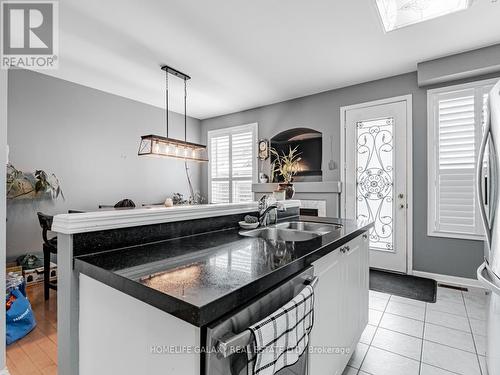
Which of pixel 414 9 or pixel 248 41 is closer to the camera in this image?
pixel 414 9

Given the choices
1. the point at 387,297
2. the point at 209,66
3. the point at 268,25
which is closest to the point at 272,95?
→ the point at 209,66

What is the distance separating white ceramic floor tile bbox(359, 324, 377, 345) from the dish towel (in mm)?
1440

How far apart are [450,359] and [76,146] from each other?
15.6ft

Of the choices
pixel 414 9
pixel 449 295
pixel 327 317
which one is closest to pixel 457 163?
pixel 449 295

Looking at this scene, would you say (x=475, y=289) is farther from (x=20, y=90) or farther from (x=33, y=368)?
(x=20, y=90)

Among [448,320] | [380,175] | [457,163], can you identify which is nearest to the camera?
[448,320]

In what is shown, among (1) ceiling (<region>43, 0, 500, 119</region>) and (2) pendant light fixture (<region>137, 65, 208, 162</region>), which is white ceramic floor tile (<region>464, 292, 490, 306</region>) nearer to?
(1) ceiling (<region>43, 0, 500, 119</region>)

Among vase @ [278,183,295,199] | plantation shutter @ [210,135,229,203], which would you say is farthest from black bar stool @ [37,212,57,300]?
plantation shutter @ [210,135,229,203]

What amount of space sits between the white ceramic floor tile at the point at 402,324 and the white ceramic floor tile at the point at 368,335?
0.38 ft

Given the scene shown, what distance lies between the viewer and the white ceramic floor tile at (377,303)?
253 cm

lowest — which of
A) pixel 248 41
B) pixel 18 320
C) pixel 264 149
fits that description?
pixel 18 320

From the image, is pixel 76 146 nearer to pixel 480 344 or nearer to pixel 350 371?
pixel 350 371

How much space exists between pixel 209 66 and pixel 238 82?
60cm

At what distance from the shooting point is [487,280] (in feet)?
3.85
